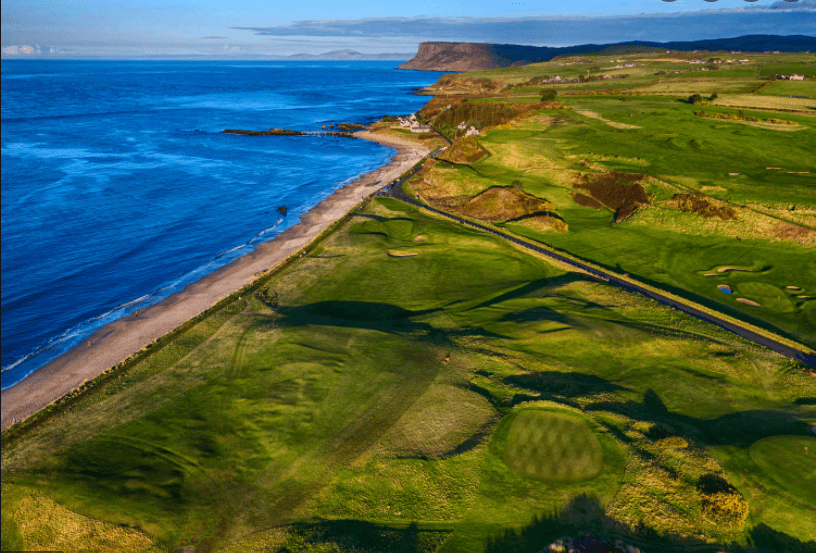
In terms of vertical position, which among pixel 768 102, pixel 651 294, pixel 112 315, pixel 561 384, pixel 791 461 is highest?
pixel 768 102

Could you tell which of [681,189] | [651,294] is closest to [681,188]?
[681,189]

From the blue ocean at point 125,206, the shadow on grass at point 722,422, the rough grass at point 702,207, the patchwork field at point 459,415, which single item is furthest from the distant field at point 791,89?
the shadow on grass at point 722,422

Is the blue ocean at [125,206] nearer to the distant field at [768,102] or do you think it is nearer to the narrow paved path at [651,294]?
the narrow paved path at [651,294]

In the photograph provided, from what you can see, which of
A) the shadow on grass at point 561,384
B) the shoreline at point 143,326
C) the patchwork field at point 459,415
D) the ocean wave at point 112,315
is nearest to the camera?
the patchwork field at point 459,415

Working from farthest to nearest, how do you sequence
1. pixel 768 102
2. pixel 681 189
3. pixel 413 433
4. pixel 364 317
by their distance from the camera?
pixel 768 102 → pixel 681 189 → pixel 364 317 → pixel 413 433

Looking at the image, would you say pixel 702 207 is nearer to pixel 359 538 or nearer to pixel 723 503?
pixel 723 503

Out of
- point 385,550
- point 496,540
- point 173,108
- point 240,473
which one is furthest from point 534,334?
point 173,108

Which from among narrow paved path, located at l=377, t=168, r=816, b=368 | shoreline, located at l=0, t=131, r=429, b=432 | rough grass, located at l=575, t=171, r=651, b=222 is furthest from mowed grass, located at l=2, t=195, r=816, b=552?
rough grass, located at l=575, t=171, r=651, b=222
